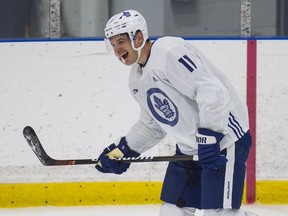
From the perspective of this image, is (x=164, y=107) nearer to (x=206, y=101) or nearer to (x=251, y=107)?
(x=206, y=101)

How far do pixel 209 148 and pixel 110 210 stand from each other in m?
1.92

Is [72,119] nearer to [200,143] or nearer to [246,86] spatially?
[246,86]

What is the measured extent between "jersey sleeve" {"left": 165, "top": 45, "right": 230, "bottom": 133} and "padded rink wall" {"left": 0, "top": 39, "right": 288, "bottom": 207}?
1.91m

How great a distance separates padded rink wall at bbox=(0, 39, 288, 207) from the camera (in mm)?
4629

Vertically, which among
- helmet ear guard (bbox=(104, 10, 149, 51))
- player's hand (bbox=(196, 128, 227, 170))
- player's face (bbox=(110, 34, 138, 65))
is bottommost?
player's hand (bbox=(196, 128, 227, 170))

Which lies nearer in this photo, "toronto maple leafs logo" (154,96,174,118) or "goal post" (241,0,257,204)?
Answer: "toronto maple leafs logo" (154,96,174,118)

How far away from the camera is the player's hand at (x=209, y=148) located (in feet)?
8.85

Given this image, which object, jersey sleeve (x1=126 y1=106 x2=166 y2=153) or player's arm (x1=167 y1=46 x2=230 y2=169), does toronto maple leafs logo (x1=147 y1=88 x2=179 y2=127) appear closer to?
player's arm (x1=167 y1=46 x2=230 y2=169)

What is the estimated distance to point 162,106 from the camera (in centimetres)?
283

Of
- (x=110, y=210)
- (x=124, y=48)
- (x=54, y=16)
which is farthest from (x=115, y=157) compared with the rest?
(x=54, y=16)

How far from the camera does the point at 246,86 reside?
4.66 meters

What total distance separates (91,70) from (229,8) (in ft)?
3.15

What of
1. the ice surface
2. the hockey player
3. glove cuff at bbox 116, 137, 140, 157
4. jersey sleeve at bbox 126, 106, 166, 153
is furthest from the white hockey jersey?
the ice surface

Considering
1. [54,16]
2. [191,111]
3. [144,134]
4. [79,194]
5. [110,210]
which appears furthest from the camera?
[54,16]
